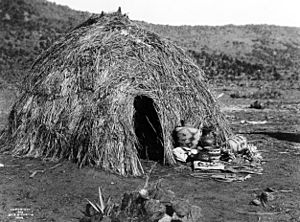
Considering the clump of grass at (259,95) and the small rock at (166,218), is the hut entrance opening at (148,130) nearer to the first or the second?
the small rock at (166,218)

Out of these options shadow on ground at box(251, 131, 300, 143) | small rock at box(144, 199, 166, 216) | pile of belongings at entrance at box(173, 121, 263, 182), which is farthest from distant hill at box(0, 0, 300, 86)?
small rock at box(144, 199, 166, 216)

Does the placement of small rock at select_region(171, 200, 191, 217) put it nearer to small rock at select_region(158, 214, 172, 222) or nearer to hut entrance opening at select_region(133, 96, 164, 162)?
small rock at select_region(158, 214, 172, 222)

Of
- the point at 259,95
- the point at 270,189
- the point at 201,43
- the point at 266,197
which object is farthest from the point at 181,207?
the point at 201,43

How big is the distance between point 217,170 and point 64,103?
323cm

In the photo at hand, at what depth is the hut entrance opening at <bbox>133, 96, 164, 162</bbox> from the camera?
379 inches

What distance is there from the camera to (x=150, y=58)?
9438 millimetres

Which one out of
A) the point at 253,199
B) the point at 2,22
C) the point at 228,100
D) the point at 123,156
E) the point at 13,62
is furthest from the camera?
the point at 2,22

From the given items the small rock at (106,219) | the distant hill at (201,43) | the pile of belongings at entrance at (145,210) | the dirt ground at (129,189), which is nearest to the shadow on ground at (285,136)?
the dirt ground at (129,189)

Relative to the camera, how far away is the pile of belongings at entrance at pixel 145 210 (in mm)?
5418

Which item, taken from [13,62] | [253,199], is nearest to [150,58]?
[253,199]

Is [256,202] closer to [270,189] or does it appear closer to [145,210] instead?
[270,189]

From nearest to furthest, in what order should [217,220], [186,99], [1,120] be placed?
[217,220] < [186,99] < [1,120]

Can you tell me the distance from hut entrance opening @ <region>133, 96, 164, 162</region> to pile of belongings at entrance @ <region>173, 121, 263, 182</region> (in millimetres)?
493

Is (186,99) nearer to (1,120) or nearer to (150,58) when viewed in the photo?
(150,58)
